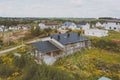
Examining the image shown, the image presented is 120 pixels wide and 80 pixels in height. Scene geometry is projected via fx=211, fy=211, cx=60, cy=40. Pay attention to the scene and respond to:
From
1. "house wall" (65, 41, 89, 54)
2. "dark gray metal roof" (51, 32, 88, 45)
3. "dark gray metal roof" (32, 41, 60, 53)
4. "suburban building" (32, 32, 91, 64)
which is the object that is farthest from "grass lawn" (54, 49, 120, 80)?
"dark gray metal roof" (51, 32, 88, 45)

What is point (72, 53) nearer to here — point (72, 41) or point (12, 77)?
point (72, 41)

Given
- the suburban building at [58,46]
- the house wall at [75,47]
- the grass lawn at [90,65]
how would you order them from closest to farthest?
the grass lawn at [90,65]
the suburban building at [58,46]
the house wall at [75,47]

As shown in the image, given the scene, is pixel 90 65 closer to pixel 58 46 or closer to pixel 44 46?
pixel 58 46

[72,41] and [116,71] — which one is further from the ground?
[72,41]

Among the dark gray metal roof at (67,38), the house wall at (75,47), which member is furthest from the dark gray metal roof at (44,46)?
the house wall at (75,47)

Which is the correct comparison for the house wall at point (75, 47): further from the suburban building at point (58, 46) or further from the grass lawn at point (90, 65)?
the grass lawn at point (90, 65)

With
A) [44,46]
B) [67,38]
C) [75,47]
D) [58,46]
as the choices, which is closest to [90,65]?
[58,46]

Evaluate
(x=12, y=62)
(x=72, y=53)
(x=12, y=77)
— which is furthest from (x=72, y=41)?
(x=12, y=77)

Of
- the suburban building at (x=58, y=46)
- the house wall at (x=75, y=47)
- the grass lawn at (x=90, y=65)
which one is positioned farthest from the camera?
the house wall at (x=75, y=47)
